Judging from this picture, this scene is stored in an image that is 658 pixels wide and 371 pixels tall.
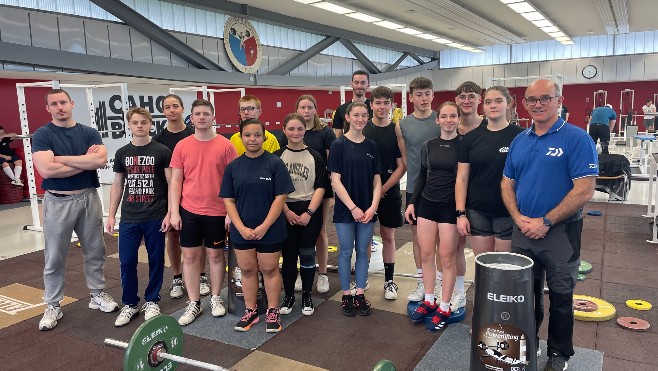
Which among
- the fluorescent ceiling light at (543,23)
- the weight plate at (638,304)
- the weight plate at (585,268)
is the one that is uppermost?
the fluorescent ceiling light at (543,23)

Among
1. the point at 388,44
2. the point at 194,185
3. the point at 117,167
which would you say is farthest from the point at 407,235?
the point at 388,44

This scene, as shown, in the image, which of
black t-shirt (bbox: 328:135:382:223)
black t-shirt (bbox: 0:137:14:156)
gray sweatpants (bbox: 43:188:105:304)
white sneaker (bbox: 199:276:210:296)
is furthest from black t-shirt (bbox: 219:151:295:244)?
black t-shirt (bbox: 0:137:14:156)

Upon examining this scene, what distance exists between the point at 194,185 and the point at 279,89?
11.1 m

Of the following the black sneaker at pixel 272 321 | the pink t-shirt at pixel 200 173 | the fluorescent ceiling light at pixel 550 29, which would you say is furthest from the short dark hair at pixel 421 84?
the fluorescent ceiling light at pixel 550 29

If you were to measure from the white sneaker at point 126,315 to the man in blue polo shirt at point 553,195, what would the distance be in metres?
2.61

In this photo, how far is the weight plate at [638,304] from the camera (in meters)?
3.29

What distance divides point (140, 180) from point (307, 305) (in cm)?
148

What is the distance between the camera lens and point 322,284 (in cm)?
378

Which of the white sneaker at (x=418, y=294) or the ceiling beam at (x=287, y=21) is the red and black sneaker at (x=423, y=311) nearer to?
the white sneaker at (x=418, y=294)

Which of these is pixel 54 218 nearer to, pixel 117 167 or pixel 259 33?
pixel 117 167

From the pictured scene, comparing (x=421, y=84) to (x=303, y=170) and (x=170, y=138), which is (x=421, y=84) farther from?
(x=170, y=138)

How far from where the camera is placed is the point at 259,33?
12.4 metres

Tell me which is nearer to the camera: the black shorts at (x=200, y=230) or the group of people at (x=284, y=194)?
the group of people at (x=284, y=194)

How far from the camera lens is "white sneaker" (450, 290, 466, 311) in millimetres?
3158
